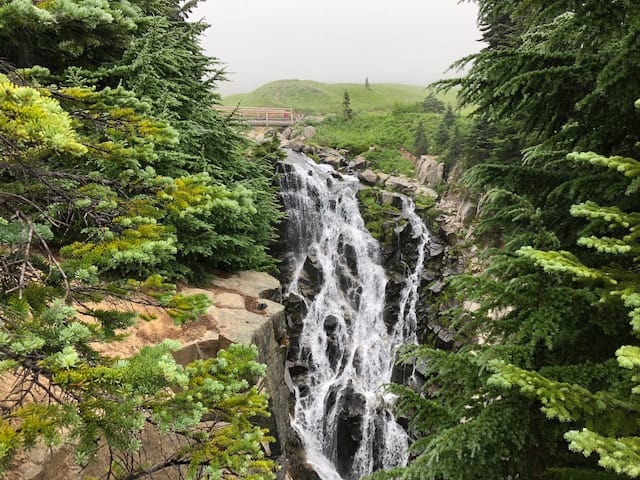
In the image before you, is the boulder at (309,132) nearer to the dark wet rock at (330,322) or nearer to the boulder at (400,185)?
the boulder at (400,185)

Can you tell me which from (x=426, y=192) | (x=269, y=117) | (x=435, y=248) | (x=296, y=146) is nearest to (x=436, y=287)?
(x=435, y=248)

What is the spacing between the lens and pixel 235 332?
309 inches

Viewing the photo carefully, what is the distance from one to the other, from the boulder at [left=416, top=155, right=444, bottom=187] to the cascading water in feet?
14.7

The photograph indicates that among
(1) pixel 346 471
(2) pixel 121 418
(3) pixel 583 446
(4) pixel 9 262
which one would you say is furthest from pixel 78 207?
(1) pixel 346 471

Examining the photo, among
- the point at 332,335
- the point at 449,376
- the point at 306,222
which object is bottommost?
the point at 332,335

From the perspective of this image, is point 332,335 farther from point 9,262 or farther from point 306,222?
point 9,262

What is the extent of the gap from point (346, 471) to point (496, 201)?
11916mm

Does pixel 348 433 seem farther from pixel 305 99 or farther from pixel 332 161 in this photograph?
pixel 305 99

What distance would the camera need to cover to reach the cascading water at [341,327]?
1299cm

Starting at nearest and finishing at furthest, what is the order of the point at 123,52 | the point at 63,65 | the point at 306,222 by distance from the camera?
the point at 63,65 < the point at 123,52 < the point at 306,222

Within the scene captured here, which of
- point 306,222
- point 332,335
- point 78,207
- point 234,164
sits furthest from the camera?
point 306,222

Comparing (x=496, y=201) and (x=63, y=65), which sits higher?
(x=63, y=65)

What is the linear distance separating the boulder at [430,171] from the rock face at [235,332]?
1560 cm

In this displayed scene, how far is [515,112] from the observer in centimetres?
441
